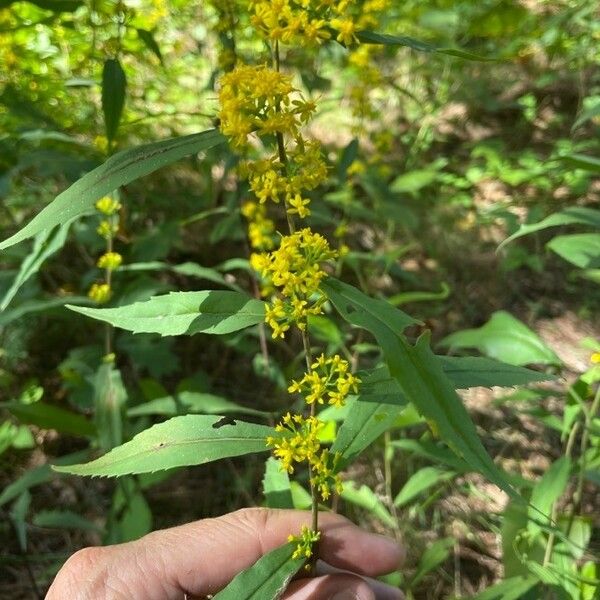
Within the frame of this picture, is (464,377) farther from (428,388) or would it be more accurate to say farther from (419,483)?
(419,483)

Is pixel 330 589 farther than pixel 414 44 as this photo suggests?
Yes

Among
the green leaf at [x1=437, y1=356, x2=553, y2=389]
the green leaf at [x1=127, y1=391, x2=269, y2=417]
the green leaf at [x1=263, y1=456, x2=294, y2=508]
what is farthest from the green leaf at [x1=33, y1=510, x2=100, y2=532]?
the green leaf at [x1=437, y1=356, x2=553, y2=389]

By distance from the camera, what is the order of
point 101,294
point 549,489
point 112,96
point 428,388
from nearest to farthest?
point 428,388 < point 112,96 < point 549,489 < point 101,294

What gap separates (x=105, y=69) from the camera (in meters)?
1.75

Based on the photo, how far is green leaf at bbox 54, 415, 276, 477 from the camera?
3.76ft

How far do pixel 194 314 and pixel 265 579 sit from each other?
0.54 metres

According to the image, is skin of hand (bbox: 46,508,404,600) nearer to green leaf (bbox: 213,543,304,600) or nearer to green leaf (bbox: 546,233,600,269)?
green leaf (bbox: 213,543,304,600)

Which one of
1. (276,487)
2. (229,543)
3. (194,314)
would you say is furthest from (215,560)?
(194,314)

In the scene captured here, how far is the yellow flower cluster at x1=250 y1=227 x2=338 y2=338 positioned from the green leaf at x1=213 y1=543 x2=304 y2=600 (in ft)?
1.57

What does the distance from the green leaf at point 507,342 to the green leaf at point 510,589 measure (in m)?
0.73

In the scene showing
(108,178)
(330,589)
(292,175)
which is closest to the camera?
(108,178)

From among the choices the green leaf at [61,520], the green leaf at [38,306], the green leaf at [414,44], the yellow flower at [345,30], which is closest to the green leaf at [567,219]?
the green leaf at [414,44]

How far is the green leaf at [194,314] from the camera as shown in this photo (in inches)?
46.8

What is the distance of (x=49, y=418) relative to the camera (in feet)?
7.03
